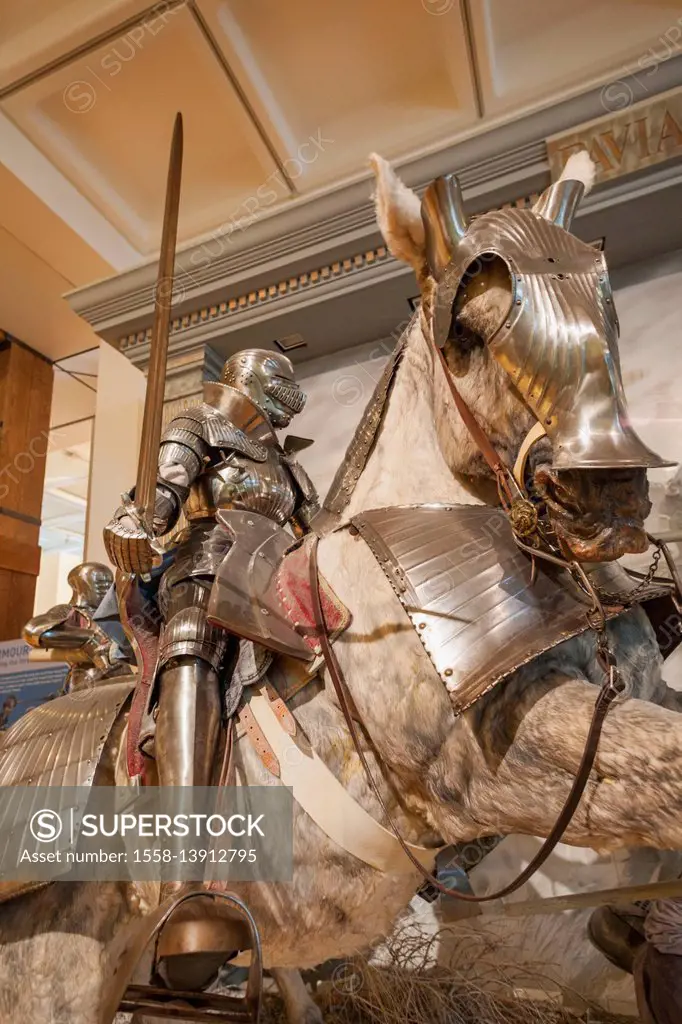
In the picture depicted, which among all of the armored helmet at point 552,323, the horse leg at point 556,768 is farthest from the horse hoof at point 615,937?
the armored helmet at point 552,323

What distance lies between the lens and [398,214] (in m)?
1.19

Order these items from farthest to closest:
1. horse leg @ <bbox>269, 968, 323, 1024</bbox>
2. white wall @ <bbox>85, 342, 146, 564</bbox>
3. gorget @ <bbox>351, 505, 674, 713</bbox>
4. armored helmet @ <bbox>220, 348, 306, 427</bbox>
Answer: white wall @ <bbox>85, 342, 146, 564</bbox> < horse leg @ <bbox>269, 968, 323, 1024</bbox> < armored helmet @ <bbox>220, 348, 306, 427</bbox> < gorget @ <bbox>351, 505, 674, 713</bbox>

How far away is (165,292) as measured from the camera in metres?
1.72

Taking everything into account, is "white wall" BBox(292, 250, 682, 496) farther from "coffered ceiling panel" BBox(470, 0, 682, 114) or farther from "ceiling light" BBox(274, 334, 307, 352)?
"ceiling light" BBox(274, 334, 307, 352)

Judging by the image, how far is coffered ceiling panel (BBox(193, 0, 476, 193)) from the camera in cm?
264

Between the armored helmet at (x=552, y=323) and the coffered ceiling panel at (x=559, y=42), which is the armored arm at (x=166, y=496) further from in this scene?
the coffered ceiling panel at (x=559, y=42)

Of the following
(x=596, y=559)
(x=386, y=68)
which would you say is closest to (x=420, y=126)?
(x=386, y=68)

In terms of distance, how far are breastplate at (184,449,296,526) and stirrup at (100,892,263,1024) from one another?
86cm

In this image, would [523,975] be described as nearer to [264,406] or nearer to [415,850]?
[415,850]

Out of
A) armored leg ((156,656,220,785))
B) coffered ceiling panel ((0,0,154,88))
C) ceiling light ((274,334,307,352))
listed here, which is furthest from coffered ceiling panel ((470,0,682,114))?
armored leg ((156,656,220,785))

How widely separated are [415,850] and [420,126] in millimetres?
2894

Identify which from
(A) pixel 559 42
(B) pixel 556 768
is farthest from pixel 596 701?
(A) pixel 559 42

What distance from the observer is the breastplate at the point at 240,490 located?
167 centimetres

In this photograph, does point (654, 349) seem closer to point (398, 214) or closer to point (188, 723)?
point (398, 214)
